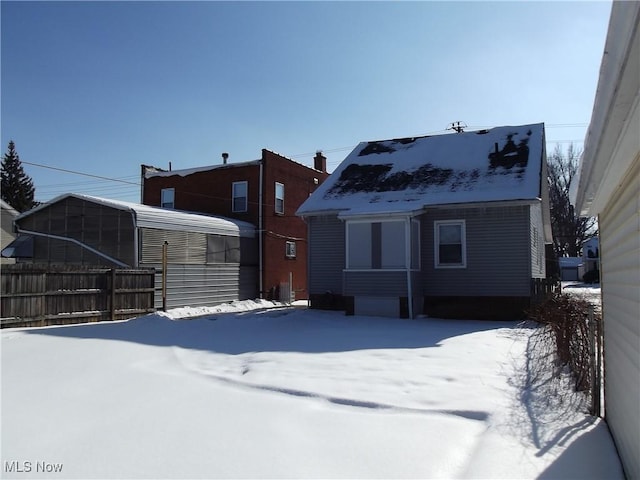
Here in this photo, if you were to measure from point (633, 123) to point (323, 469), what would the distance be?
3.20m

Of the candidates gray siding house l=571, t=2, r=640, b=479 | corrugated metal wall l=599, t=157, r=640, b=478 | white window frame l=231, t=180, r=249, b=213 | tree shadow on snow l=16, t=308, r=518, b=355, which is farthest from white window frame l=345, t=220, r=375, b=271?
corrugated metal wall l=599, t=157, r=640, b=478

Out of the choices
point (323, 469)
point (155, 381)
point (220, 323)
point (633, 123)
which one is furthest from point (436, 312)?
point (633, 123)

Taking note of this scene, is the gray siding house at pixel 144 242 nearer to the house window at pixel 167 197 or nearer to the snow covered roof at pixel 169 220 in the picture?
the snow covered roof at pixel 169 220

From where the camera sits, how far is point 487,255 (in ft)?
51.9

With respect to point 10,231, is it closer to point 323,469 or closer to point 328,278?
point 328,278

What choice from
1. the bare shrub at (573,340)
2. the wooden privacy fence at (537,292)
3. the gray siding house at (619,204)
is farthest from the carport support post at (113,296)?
the gray siding house at (619,204)

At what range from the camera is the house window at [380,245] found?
16.0 m

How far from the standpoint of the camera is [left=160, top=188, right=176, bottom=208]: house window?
26.2m

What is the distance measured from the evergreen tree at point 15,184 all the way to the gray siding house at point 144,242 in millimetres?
35747

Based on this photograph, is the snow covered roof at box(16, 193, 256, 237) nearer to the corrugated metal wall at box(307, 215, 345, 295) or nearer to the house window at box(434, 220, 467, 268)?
the corrugated metal wall at box(307, 215, 345, 295)

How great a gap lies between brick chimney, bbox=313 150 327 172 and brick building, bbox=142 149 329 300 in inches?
100

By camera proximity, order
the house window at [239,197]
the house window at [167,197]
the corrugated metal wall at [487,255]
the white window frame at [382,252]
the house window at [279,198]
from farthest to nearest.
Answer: the house window at [167,197], the house window at [279,198], the house window at [239,197], the white window frame at [382,252], the corrugated metal wall at [487,255]
